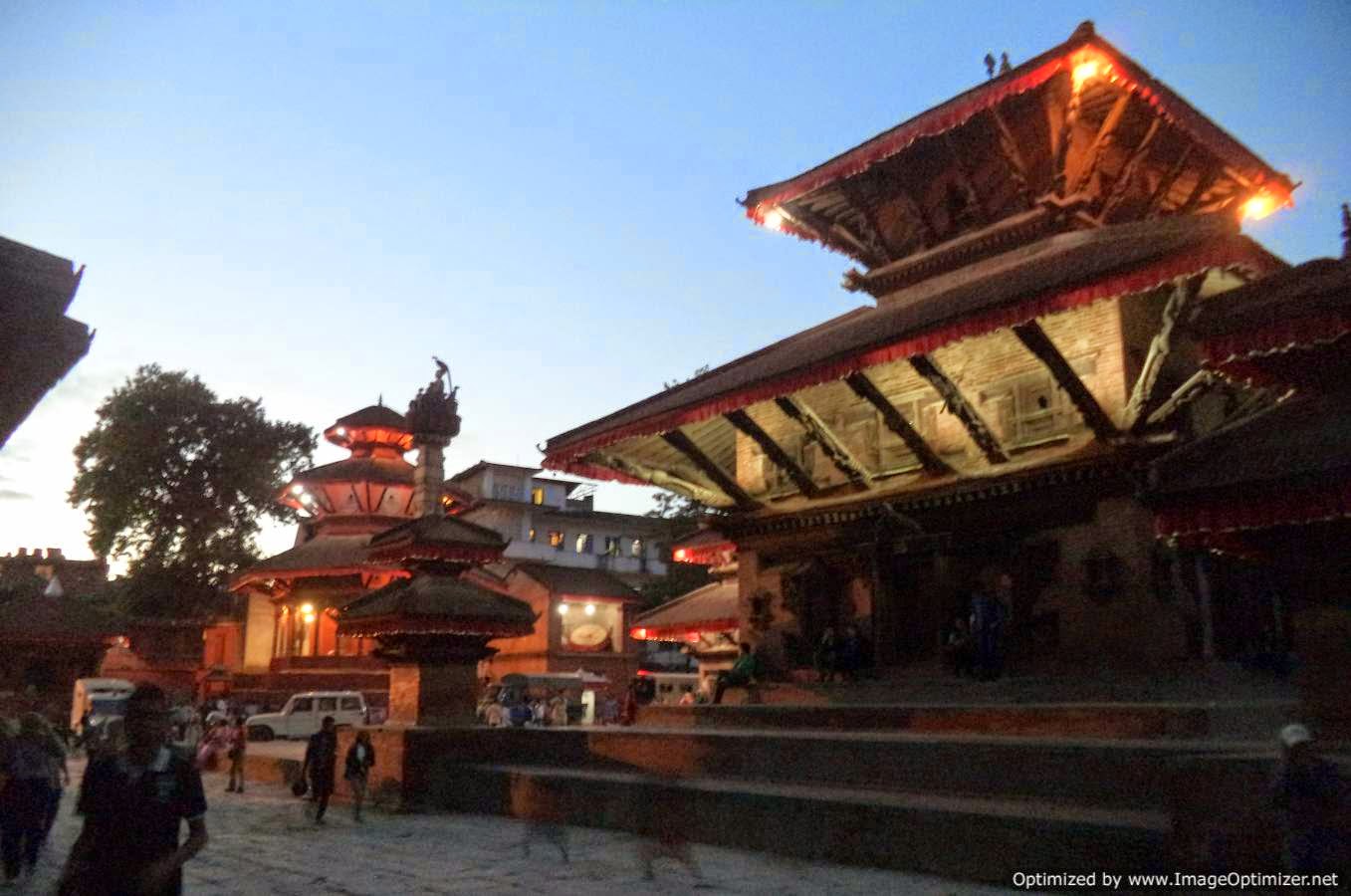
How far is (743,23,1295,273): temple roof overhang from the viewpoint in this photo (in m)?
16.2

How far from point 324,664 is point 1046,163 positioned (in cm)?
3248

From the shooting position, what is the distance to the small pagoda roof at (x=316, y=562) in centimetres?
3941

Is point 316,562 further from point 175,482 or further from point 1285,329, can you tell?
→ point 1285,329

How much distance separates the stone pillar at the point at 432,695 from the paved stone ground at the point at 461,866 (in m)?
2.35

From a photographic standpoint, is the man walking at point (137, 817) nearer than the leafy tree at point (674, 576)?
Yes

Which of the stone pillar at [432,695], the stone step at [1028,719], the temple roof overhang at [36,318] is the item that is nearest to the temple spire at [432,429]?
the stone pillar at [432,695]

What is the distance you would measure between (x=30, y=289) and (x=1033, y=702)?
12.0 metres

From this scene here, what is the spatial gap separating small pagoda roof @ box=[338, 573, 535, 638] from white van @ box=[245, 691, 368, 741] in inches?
653

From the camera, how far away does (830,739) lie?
38.9 feet

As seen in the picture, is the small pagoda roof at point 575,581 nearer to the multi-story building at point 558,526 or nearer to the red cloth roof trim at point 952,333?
the multi-story building at point 558,526

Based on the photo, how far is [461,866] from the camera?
10.0 meters

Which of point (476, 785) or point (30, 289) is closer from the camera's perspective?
point (30, 289)

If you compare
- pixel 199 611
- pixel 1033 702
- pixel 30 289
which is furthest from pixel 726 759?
pixel 199 611

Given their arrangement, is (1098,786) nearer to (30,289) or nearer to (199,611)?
(30,289)
